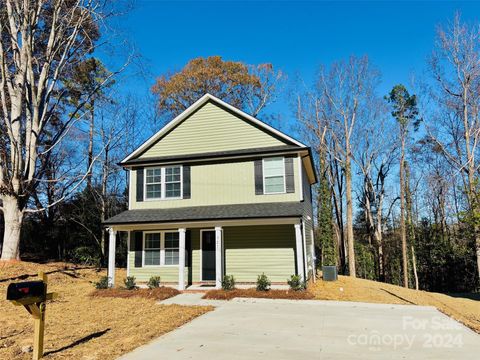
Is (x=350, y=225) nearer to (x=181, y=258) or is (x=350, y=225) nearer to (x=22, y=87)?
(x=181, y=258)

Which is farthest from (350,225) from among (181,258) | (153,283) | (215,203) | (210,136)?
(153,283)

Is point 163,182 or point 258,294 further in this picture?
point 163,182

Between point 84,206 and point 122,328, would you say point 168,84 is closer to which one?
point 84,206

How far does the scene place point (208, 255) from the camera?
45.2 ft

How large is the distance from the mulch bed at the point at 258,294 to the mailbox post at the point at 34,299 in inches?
235

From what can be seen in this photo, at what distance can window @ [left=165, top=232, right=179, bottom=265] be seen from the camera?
13.9 m

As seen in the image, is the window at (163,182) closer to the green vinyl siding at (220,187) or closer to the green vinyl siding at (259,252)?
the green vinyl siding at (220,187)

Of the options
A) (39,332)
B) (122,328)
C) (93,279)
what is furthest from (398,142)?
(39,332)

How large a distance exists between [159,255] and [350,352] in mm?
9897

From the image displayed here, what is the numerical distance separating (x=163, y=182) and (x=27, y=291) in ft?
31.5

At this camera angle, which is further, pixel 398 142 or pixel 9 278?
pixel 398 142

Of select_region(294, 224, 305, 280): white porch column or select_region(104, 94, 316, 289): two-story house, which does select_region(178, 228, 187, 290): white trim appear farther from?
select_region(294, 224, 305, 280): white porch column

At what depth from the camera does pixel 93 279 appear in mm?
15930

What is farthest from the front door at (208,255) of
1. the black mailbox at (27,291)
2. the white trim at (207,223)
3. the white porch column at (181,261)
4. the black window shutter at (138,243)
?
the black mailbox at (27,291)
